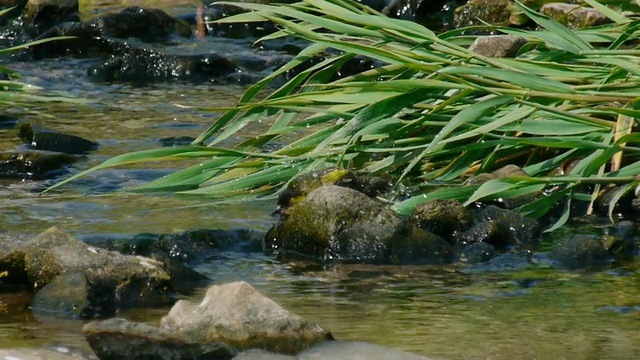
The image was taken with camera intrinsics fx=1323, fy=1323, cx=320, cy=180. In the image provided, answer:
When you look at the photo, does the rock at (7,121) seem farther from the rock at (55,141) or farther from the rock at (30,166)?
the rock at (30,166)

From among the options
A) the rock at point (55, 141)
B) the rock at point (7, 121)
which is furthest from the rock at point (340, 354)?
the rock at point (7, 121)

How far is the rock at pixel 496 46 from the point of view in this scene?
6.46 metres

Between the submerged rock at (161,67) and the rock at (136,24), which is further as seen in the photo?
the rock at (136,24)

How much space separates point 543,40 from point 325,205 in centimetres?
130

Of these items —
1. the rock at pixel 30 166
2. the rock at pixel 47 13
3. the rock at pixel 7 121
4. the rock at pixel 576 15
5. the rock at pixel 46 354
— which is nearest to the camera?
the rock at pixel 46 354

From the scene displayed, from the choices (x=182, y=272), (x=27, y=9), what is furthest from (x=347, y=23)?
(x=27, y=9)

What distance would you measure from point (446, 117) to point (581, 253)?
918mm

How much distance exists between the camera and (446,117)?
512cm

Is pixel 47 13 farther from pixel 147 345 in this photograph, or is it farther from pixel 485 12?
pixel 147 345

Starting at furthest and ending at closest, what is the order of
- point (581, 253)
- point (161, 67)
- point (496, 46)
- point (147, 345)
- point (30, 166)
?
point (161, 67) → point (496, 46) → point (30, 166) → point (581, 253) → point (147, 345)

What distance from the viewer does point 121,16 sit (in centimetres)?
1109

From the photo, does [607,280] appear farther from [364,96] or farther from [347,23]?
[347,23]

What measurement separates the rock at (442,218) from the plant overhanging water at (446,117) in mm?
72

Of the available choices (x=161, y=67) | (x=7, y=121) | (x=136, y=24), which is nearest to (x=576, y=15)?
(x=161, y=67)
